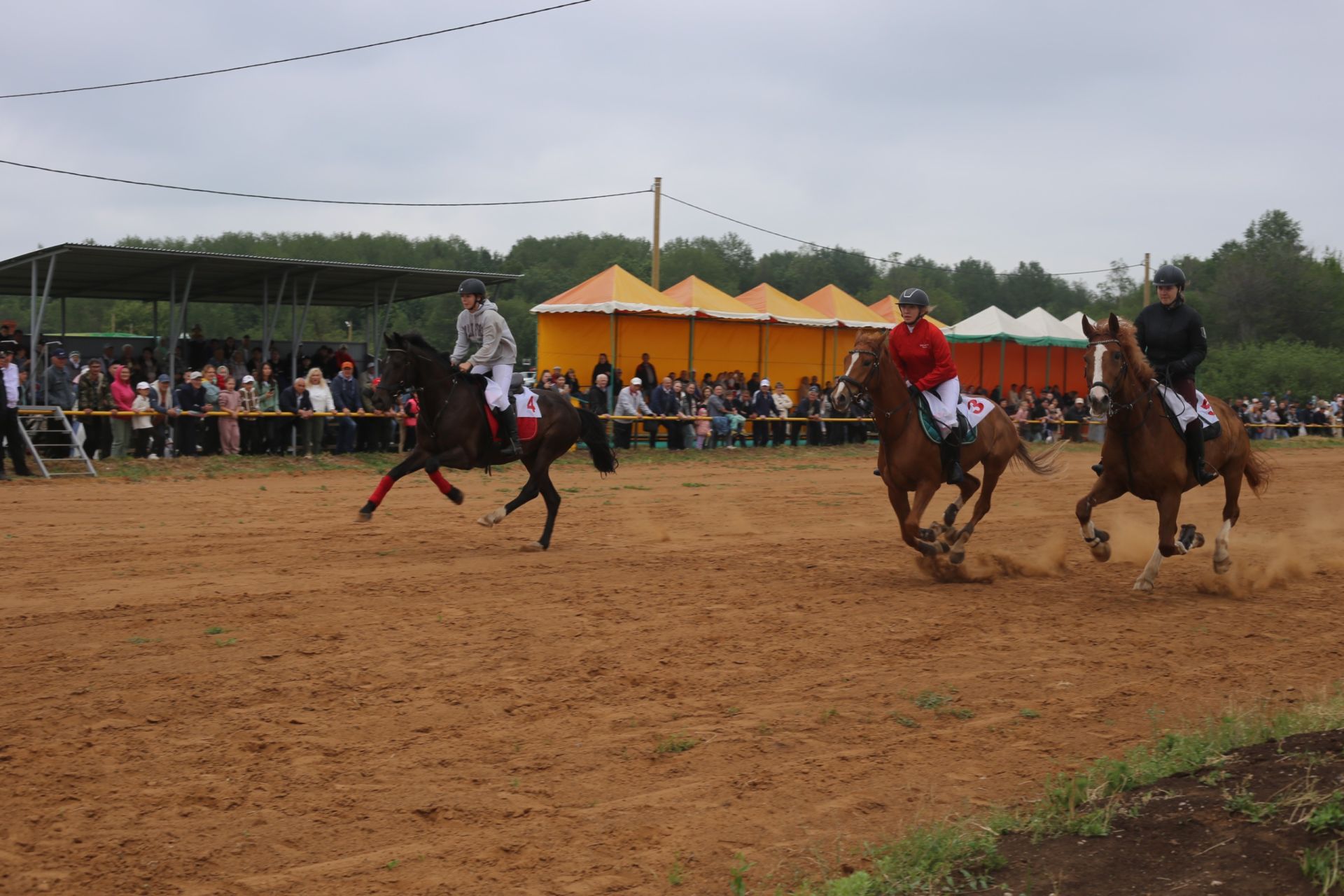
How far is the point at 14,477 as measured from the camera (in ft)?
58.9

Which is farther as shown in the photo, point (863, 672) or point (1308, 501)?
point (1308, 501)

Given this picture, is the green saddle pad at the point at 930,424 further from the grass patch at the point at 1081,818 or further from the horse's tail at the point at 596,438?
the grass patch at the point at 1081,818

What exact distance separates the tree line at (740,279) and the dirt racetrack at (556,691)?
43.4 metres

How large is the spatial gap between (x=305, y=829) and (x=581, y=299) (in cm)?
2530

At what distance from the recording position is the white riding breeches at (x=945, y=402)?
10.8 metres

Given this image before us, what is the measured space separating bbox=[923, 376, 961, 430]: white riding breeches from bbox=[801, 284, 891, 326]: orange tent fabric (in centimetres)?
2319

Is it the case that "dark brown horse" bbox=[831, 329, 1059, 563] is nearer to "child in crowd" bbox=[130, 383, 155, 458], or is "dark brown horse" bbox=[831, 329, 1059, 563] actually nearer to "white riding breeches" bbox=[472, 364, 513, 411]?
"white riding breeches" bbox=[472, 364, 513, 411]

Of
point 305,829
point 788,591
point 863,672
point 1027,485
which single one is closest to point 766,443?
point 1027,485

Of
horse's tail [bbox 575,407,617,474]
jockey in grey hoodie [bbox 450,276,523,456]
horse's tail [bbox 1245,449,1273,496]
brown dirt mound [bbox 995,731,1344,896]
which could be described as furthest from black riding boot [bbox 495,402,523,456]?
brown dirt mound [bbox 995,731,1344,896]

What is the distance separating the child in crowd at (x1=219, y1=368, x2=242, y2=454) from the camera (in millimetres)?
21453

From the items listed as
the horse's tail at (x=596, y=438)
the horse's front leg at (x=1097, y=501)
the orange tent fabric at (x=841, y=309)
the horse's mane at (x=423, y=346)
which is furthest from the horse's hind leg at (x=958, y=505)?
the orange tent fabric at (x=841, y=309)

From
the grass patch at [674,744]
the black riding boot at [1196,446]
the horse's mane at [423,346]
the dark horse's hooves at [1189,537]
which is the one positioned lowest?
the grass patch at [674,744]

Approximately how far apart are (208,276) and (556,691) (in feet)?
73.8

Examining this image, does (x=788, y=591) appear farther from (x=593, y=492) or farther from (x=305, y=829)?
(x=593, y=492)
